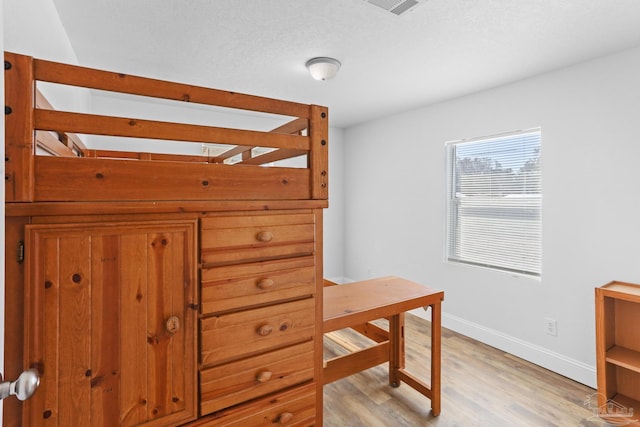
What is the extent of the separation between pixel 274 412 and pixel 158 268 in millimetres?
789

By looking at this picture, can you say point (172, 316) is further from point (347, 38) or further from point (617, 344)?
point (617, 344)

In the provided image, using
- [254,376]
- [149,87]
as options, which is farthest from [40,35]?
[254,376]

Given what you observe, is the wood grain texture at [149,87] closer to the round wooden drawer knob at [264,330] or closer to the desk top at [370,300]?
the round wooden drawer knob at [264,330]

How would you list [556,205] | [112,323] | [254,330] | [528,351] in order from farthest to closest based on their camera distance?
[528,351], [556,205], [254,330], [112,323]

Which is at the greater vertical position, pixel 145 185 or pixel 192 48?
pixel 192 48

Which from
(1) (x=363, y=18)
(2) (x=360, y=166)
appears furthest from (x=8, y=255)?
(2) (x=360, y=166)

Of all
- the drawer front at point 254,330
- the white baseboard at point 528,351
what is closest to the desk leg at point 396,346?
the white baseboard at point 528,351

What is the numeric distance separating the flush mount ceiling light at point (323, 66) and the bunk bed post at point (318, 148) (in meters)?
1.15

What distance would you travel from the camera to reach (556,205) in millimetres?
2598

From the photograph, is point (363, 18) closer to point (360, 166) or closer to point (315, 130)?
point (315, 130)

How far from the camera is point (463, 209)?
3.40 metres

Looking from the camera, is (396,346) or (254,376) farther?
(396,346)

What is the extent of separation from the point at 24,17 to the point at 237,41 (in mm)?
1102

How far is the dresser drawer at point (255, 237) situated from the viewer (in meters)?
1.19
